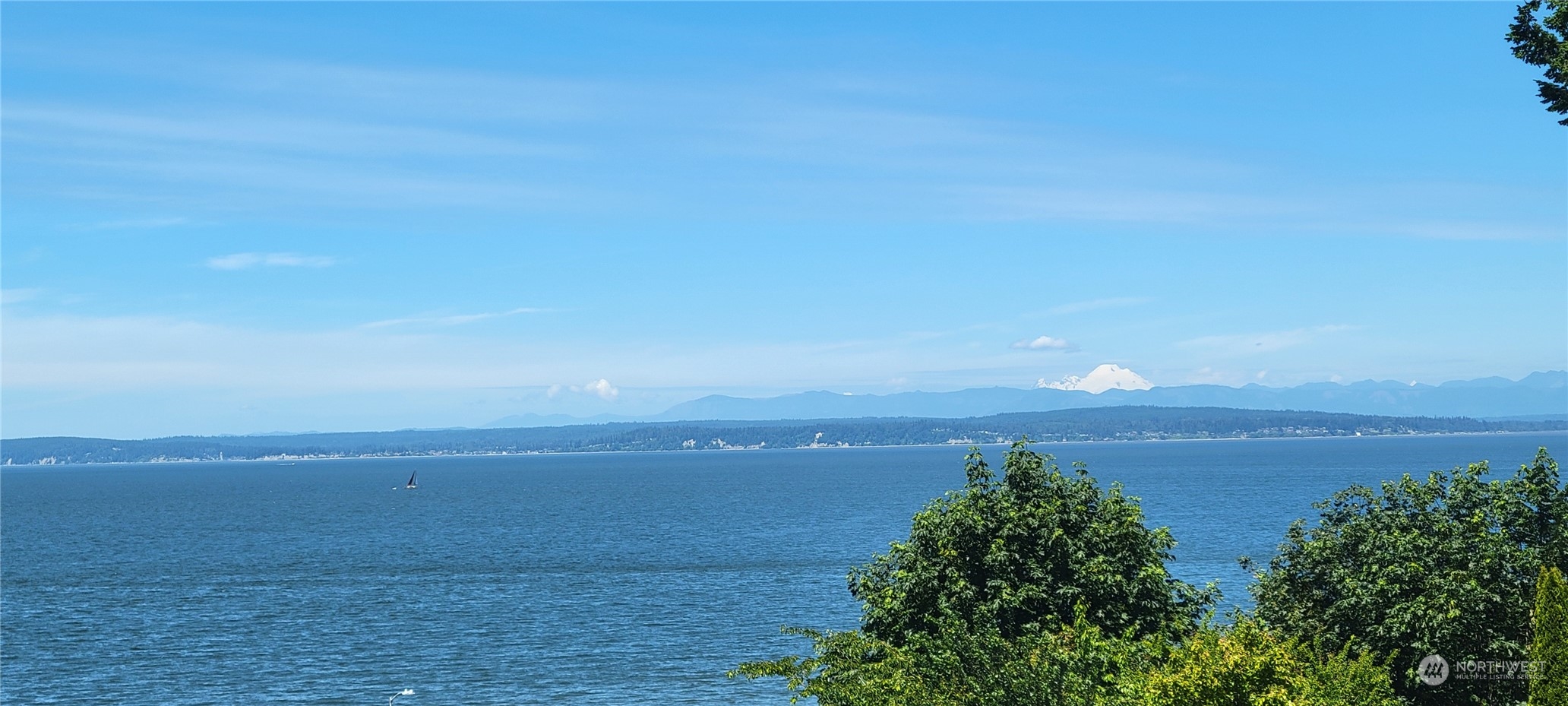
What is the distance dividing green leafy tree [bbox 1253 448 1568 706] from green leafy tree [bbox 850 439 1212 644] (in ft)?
14.3

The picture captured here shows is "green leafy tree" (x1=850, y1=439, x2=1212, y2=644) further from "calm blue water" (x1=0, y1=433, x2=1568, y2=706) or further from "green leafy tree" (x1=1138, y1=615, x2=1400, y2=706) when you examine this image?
"calm blue water" (x1=0, y1=433, x2=1568, y2=706)

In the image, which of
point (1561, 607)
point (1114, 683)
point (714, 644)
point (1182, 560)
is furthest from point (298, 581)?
point (1561, 607)

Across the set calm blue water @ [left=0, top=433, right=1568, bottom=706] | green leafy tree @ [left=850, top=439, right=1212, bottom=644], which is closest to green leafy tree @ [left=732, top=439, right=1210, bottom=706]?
green leafy tree @ [left=850, top=439, right=1212, bottom=644]

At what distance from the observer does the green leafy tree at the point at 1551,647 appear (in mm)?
25609

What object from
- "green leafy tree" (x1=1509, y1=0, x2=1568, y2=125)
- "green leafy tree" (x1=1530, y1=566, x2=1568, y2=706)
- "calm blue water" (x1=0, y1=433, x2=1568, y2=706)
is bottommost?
"calm blue water" (x1=0, y1=433, x2=1568, y2=706)

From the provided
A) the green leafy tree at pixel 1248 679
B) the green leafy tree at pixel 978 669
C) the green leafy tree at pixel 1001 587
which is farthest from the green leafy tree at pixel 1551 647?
the green leafy tree at pixel 1001 587

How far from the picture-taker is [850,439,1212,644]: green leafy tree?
39.7m

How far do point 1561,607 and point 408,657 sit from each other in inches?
2316

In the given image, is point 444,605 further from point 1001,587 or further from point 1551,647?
point 1551,647

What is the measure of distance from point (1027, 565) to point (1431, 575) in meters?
11.7

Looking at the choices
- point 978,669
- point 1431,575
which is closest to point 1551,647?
point 1431,575

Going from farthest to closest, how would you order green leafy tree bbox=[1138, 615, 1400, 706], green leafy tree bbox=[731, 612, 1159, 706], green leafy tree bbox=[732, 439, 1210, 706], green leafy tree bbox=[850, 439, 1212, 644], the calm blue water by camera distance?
1. the calm blue water
2. green leafy tree bbox=[850, 439, 1212, 644]
3. green leafy tree bbox=[732, 439, 1210, 706]
4. green leafy tree bbox=[731, 612, 1159, 706]
5. green leafy tree bbox=[1138, 615, 1400, 706]

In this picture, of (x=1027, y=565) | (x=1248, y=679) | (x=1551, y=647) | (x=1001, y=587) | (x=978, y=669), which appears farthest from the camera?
(x=1027, y=565)

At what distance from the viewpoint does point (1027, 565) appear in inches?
1591
